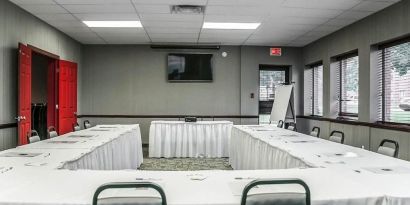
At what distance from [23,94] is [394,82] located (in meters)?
5.88

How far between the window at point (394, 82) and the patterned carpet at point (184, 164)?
9.29 ft

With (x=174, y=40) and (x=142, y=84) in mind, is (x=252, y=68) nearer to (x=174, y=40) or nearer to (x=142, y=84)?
(x=174, y=40)

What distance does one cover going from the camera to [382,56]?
570cm

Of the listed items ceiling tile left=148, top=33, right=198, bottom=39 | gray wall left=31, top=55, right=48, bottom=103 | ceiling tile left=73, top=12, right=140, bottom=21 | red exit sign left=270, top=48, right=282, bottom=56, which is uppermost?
ceiling tile left=73, top=12, right=140, bottom=21

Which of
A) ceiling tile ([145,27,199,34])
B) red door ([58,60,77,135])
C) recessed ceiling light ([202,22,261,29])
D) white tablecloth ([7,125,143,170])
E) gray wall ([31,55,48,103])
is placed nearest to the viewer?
white tablecloth ([7,125,143,170])

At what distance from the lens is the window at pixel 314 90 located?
821 centimetres

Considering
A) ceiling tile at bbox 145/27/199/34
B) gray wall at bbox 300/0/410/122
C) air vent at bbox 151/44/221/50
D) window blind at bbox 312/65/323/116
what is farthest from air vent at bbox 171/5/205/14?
window blind at bbox 312/65/323/116

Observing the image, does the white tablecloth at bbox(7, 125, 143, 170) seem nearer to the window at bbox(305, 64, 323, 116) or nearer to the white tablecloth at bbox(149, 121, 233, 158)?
the white tablecloth at bbox(149, 121, 233, 158)

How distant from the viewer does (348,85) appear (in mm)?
6910

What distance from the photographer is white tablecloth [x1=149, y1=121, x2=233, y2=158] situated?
715 cm

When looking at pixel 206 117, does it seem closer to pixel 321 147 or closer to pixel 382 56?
pixel 382 56

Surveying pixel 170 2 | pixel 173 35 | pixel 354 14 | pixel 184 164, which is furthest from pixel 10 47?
pixel 354 14

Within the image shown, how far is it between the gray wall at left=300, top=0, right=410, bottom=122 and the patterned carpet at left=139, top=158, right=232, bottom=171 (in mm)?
2629

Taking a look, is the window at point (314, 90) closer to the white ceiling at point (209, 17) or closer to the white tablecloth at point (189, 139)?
the white ceiling at point (209, 17)
